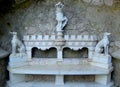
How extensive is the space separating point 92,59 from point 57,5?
661 millimetres

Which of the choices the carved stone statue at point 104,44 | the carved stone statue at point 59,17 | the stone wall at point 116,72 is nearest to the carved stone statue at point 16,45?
the carved stone statue at point 59,17

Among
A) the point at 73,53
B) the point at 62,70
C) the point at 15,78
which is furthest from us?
the point at 73,53

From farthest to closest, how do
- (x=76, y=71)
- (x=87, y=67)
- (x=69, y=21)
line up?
(x=69, y=21) < (x=87, y=67) < (x=76, y=71)

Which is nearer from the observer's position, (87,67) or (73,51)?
(87,67)

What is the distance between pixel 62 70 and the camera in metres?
2.05

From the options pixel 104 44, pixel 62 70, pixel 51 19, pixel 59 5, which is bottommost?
pixel 62 70

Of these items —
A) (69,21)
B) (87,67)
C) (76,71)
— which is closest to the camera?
(76,71)

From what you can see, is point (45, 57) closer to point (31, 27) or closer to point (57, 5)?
point (31, 27)

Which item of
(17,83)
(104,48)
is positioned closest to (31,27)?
(17,83)

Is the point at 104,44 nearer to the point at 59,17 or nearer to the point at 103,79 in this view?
the point at 103,79

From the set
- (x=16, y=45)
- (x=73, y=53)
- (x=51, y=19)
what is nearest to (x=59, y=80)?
(x=73, y=53)

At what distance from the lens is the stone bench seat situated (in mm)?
2020

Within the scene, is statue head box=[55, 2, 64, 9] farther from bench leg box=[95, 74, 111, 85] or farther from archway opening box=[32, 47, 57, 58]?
bench leg box=[95, 74, 111, 85]

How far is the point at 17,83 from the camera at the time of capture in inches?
85.3
